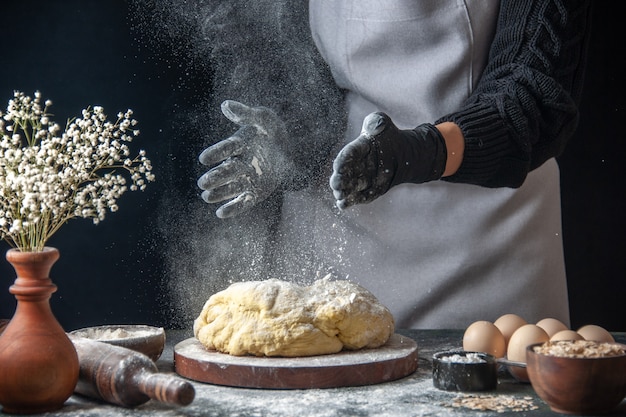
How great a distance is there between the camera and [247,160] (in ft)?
7.31

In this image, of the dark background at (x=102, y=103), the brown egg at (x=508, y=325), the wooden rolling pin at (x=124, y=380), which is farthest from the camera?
the dark background at (x=102, y=103)

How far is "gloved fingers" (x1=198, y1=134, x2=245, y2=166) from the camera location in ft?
6.90

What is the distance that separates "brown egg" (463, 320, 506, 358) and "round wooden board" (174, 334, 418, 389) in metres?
0.12

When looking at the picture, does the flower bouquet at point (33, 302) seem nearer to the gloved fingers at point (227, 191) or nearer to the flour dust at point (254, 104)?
the gloved fingers at point (227, 191)

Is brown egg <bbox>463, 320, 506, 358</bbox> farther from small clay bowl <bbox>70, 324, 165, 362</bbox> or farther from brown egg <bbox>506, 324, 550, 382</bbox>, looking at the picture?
small clay bowl <bbox>70, 324, 165, 362</bbox>

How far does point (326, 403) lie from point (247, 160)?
99cm

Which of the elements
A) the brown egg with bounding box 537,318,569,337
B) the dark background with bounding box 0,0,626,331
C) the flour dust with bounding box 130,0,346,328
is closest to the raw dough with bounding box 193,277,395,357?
the brown egg with bounding box 537,318,569,337

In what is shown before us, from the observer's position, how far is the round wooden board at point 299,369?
4.77ft

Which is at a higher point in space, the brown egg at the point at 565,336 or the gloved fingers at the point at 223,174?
the gloved fingers at the point at 223,174

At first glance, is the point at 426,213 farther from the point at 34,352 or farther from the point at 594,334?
the point at 34,352

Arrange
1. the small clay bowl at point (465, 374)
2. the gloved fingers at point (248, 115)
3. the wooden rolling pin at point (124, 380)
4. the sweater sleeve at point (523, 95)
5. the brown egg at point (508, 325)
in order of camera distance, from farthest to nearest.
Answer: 1. the gloved fingers at point (248, 115)
2. the sweater sleeve at point (523, 95)
3. the brown egg at point (508, 325)
4. the small clay bowl at point (465, 374)
5. the wooden rolling pin at point (124, 380)

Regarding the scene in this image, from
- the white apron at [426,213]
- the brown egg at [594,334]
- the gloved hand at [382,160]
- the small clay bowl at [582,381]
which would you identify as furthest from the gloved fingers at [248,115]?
the small clay bowl at [582,381]

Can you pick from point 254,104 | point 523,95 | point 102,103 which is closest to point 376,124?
point 523,95

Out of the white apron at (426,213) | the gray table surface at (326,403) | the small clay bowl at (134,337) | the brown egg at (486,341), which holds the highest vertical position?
the white apron at (426,213)
